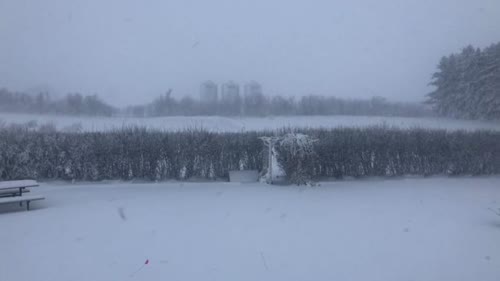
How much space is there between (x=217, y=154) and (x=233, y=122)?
1.82 m

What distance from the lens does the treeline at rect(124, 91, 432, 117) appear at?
12312mm

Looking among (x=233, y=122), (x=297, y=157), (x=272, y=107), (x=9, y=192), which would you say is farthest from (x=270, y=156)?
(x=9, y=192)

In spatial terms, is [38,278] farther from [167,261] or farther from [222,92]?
[222,92]

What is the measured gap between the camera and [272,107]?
45.4 feet

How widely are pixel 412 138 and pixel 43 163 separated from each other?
470 inches

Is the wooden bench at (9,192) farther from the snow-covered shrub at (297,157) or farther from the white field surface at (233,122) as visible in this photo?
the snow-covered shrub at (297,157)

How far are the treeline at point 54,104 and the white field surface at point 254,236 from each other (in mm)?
4711

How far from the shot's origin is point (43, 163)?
10.0 m

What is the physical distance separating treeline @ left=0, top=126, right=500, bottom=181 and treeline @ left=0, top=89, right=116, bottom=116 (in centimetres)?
106

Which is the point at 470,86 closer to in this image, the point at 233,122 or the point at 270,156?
the point at 270,156

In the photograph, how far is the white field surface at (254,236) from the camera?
3752mm

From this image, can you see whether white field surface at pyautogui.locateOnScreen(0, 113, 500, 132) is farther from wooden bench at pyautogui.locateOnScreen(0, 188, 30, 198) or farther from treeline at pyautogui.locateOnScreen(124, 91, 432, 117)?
wooden bench at pyautogui.locateOnScreen(0, 188, 30, 198)

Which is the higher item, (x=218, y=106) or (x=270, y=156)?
(x=218, y=106)

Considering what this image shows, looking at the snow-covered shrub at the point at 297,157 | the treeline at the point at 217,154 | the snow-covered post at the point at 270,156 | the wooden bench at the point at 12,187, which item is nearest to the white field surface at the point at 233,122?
the treeline at the point at 217,154
